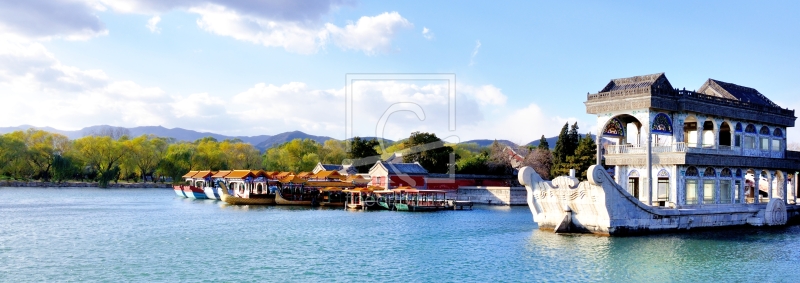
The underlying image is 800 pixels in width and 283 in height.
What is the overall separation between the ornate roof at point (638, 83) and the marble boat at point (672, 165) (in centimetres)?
4

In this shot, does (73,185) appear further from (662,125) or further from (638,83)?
(662,125)

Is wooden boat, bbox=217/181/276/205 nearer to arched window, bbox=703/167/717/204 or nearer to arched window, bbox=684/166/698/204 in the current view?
arched window, bbox=684/166/698/204

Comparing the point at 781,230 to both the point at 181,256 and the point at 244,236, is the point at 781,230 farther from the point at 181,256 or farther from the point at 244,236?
the point at 181,256

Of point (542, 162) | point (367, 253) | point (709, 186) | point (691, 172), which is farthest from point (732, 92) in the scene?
point (542, 162)

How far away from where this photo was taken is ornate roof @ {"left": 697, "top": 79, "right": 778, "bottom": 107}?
2920cm

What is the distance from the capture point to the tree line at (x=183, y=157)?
211ft

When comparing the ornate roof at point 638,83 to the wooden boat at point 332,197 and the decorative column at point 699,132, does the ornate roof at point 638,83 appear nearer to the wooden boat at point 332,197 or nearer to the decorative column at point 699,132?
the decorative column at point 699,132

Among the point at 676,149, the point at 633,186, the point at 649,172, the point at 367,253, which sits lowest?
the point at 367,253

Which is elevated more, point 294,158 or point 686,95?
point 686,95

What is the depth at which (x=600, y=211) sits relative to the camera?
23125 mm

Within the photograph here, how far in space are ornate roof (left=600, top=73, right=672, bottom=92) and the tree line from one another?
3076 centimetres

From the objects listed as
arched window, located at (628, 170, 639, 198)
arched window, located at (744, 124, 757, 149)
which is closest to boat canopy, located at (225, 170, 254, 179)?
arched window, located at (628, 170, 639, 198)

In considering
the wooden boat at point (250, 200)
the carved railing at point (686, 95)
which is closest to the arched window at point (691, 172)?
the carved railing at point (686, 95)

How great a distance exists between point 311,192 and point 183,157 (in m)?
35.5
